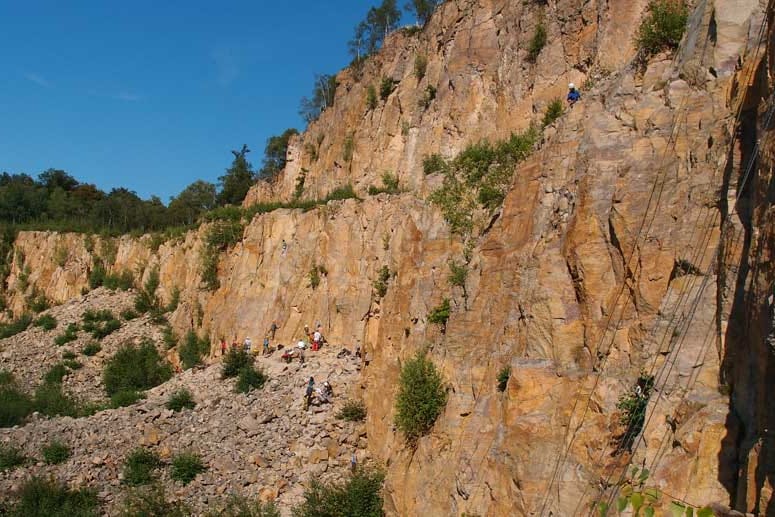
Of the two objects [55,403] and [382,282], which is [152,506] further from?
[55,403]

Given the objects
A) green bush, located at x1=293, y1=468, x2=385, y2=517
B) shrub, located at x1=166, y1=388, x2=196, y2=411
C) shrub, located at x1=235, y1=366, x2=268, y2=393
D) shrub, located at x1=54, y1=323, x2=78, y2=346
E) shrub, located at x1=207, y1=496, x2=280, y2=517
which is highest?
shrub, located at x1=54, y1=323, x2=78, y2=346

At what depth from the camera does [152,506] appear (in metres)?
16.9

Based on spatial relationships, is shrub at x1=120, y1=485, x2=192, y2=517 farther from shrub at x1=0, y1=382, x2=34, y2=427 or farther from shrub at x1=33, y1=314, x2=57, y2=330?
shrub at x1=33, y1=314, x2=57, y2=330

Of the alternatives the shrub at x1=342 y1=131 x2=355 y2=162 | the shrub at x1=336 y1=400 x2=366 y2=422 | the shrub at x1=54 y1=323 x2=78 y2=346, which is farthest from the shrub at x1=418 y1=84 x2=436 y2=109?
the shrub at x1=54 y1=323 x2=78 y2=346

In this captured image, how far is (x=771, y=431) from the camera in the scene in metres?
5.83

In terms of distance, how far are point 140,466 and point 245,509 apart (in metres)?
4.40

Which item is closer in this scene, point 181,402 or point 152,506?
point 152,506

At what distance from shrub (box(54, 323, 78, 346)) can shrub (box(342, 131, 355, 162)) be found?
16.7 metres

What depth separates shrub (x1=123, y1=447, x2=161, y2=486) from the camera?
734 inches

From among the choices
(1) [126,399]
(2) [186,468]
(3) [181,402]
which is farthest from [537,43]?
(1) [126,399]

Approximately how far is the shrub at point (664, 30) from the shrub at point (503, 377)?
610cm

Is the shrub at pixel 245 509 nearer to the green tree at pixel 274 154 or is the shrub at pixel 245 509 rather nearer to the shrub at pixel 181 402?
the shrub at pixel 181 402

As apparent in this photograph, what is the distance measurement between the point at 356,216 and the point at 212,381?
8531 millimetres

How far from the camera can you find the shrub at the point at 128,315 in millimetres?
34894
